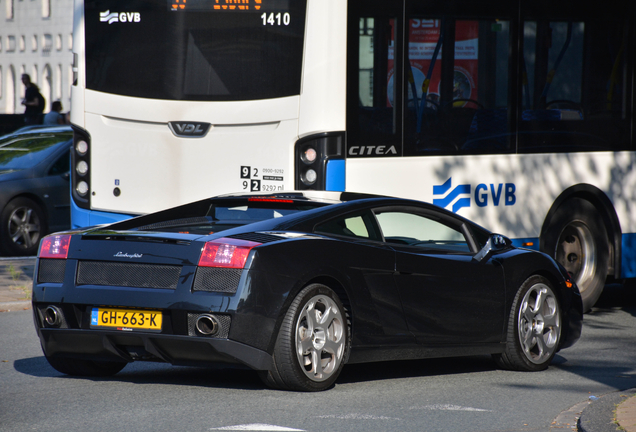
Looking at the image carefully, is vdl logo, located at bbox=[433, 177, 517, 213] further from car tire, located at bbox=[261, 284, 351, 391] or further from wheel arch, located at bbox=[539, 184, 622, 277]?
car tire, located at bbox=[261, 284, 351, 391]

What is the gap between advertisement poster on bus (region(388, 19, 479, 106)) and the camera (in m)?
9.59

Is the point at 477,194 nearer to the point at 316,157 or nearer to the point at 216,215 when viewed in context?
the point at 316,157

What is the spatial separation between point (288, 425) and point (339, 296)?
1223 mm

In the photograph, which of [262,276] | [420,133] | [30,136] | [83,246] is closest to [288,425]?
[262,276]

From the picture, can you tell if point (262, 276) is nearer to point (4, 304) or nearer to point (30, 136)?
point (4, 304)

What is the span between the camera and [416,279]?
687 centimetres

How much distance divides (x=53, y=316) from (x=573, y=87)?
6453 millimetres

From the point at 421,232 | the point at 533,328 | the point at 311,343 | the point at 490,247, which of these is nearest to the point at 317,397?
the point at 311,343

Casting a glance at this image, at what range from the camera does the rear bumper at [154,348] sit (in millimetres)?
5922

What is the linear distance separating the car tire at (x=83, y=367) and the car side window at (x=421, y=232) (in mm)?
2031

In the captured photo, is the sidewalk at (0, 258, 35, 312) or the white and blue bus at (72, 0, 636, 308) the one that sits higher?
the white and blue bus at (72, 0, 636, 308)

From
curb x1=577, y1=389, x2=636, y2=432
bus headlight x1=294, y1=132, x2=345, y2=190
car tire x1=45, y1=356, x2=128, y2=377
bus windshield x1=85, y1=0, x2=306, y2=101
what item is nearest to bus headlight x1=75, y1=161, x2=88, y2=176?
bus windshield x1=85, y1=0, x2=306, y2=101

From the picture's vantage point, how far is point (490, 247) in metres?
7.46

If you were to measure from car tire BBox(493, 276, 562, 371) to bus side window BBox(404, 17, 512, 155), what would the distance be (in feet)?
7.32
